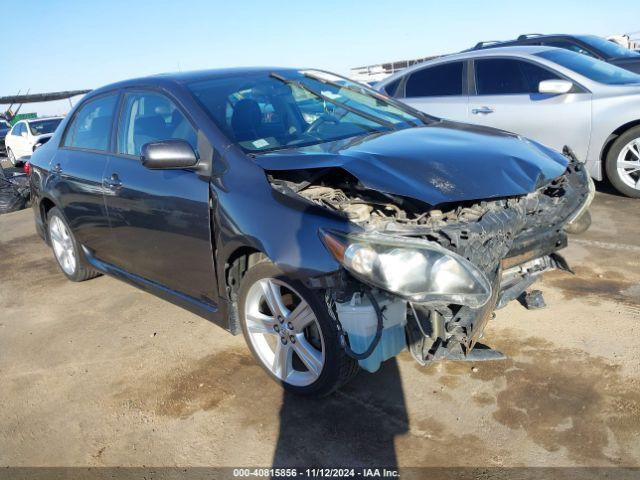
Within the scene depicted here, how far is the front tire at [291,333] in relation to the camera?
2.64m

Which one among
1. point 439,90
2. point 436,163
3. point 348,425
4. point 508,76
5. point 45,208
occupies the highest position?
point 508,76

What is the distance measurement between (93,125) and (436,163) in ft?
9.17

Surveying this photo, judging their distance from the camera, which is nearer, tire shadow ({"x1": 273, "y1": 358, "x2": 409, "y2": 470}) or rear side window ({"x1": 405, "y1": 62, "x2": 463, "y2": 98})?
tire shadow ({"x1": 273, "y1": 358, "x2": 409, "y2": 470})

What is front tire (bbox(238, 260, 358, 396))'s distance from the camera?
8.66ft

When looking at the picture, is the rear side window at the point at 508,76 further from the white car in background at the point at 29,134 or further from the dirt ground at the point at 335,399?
the white car in background at the point at 29,134

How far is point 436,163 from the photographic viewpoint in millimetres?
2703

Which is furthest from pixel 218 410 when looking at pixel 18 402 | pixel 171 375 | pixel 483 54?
pixel 483 54

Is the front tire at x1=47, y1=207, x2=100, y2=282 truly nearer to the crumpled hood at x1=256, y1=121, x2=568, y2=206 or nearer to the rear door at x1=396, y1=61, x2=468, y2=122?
the crumpled hood at x1=256, y1=121, x2=568, y2=206

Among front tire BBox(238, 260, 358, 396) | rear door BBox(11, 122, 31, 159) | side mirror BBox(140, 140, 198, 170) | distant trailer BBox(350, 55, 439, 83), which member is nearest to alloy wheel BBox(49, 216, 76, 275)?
side mirror BBox(140, 140, 198, 170)

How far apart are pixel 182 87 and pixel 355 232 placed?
169 centimetres

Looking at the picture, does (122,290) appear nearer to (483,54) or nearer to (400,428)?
(400,428)

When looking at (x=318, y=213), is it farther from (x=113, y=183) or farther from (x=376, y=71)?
(x=376, y=71)

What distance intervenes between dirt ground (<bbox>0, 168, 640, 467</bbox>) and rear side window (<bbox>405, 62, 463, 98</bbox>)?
3506 millimetres

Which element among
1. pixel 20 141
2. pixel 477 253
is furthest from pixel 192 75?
pixel 20 141
